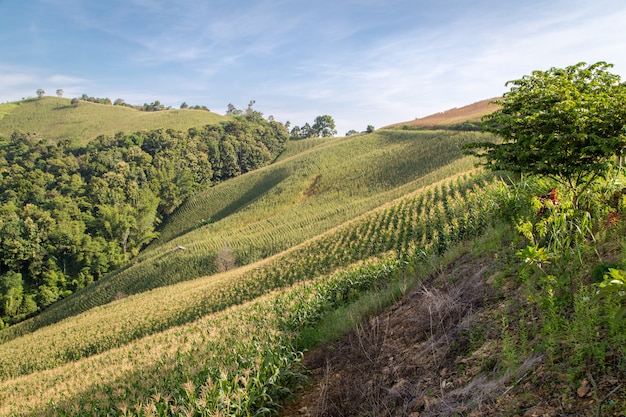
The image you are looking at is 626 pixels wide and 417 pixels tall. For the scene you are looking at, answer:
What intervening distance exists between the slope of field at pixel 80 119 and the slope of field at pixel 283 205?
195ft

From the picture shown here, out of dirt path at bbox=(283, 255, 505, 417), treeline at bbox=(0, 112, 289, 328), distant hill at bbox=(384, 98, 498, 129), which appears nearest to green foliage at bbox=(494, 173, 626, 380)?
dirt path at bbox=(283, 255, 505, 417)

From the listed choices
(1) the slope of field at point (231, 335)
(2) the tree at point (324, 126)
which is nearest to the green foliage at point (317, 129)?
(2) the tree at point (324, 126)

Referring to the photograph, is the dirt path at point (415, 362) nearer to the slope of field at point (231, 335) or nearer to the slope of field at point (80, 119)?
the slope of field at point (231, 335)

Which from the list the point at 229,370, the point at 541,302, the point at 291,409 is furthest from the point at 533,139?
the point at 229,370

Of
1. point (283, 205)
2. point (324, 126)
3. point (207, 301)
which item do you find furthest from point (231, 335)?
point (324, 126)

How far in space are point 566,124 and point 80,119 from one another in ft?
515

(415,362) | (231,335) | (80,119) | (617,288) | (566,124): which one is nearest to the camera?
(617,288)

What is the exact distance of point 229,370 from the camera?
18.2ft

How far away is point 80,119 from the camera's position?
5192 inches

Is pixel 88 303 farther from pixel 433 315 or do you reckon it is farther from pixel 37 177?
pixel 433 315

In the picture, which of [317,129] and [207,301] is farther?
[317,129]

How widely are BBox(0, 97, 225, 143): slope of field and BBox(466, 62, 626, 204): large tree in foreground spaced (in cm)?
12942

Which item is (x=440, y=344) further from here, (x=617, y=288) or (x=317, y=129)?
(x=317, y=129)

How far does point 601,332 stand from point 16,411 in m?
9.73
